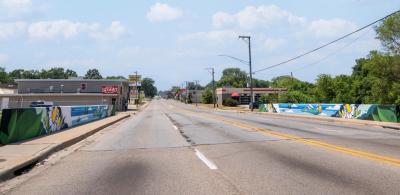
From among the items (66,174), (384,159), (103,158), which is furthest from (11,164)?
(384,159)

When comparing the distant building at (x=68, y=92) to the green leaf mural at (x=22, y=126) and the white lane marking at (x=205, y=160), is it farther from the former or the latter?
the white lane marking at (x=205, y=160)

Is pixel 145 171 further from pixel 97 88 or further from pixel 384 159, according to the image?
pixel 97 88

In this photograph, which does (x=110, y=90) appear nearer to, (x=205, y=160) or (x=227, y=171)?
(x=205, y=160)

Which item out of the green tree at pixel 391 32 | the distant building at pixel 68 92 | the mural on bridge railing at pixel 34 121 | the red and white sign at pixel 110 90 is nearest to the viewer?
the mural on bridge railing at pixel 34 121

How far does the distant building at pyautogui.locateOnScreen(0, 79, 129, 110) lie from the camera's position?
243ft

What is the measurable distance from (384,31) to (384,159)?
41.7 metres

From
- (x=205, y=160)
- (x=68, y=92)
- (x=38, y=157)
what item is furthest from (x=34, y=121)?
(x=68, y=92)

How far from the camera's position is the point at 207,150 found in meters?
13.7

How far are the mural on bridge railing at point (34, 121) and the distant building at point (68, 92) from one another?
1797 inches

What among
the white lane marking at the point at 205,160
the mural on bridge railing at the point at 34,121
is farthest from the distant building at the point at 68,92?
the white lane marking at the point at 205,160

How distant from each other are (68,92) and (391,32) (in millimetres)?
55244

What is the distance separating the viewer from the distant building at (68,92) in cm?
7394

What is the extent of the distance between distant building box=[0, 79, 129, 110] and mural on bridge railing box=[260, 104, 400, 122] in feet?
120

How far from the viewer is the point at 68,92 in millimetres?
79500
